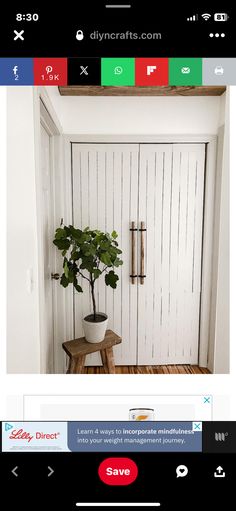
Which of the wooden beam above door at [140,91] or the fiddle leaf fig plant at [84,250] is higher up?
the wooden beam above door at [140,91]

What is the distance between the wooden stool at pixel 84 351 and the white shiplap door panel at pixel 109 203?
306 millimetres

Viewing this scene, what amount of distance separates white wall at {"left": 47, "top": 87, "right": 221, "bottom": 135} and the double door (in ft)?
0.35

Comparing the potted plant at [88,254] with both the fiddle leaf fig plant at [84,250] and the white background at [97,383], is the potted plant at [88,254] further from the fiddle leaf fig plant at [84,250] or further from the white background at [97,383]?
the white background at [97,383]

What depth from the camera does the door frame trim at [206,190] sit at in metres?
1.98

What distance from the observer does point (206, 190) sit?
6.82 feet

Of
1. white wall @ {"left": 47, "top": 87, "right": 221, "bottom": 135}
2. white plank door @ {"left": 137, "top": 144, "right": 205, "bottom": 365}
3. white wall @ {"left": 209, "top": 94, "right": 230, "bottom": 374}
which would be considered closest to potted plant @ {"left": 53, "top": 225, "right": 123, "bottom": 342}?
white plank door @ {"left": 137, "top": 144, "right": 205, "bottom": 365}
